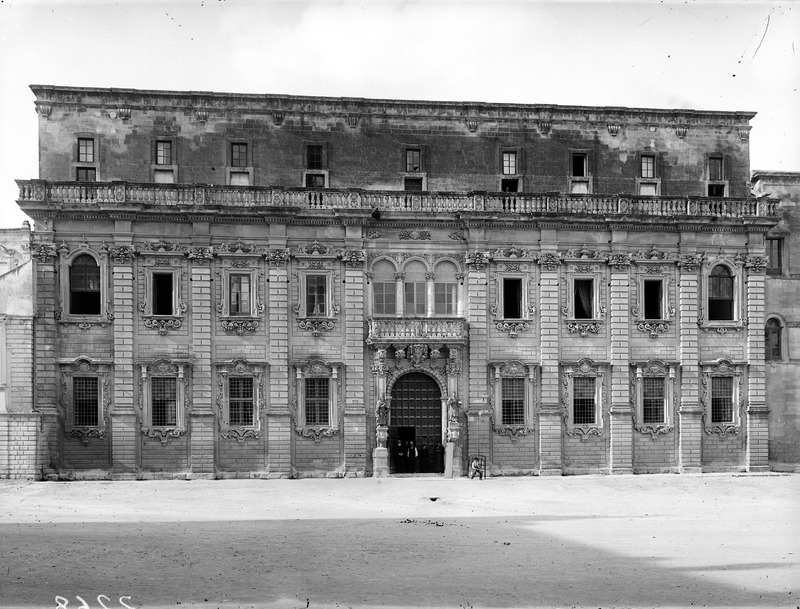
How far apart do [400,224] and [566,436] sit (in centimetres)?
1118

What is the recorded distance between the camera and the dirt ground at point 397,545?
14.3 meters

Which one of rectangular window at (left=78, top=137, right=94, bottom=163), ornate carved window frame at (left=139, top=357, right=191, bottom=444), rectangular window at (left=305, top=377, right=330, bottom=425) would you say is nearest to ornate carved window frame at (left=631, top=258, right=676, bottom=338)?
rectangular window at (left=305, top=377, right=330, bottom=425)

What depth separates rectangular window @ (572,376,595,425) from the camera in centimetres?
3198

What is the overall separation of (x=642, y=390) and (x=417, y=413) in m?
9.51

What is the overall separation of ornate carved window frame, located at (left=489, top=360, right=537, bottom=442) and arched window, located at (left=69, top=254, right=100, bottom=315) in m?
16.1

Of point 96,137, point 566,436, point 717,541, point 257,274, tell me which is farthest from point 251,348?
point 717,541

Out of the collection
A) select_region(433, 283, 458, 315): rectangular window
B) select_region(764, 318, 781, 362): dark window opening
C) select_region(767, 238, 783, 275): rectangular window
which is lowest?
select_region(764, 318, 781, 362): dark window opening

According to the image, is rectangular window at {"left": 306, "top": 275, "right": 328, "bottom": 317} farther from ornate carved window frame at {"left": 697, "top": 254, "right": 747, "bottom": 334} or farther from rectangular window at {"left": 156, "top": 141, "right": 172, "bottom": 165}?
ornate carved window frame at {"left": 697, "top": 254, "right": 747, "bottom": 334}

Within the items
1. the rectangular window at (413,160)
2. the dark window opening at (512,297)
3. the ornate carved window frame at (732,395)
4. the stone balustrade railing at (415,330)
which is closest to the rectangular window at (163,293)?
the stone balustrade railing at (415,330)

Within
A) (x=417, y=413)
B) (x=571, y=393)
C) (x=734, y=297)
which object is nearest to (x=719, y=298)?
(x=734, y=297)

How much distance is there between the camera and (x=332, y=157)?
108 feet

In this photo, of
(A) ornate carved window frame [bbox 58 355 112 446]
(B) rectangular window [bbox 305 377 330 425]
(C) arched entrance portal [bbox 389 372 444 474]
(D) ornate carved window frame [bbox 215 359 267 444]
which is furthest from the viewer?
(C) arched entrance portal [bbox 389 372 444 474]

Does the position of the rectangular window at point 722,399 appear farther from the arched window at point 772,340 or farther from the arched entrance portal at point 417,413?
the arched entrance portal at point 417,413

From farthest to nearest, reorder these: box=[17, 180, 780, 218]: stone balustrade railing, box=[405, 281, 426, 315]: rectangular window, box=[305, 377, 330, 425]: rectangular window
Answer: box=[405, 281, 426, 315]: rectangular window
box=[305, 377, 330, 425]: rectangular window
box=[17, 180, 780, 218]: stone balustrade railing
